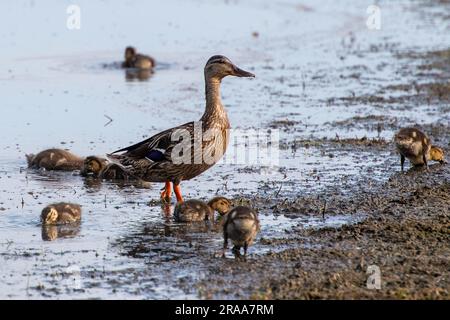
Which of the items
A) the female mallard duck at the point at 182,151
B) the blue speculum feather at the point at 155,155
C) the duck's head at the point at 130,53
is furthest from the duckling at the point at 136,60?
the blue speculum feather at the point at 155,155

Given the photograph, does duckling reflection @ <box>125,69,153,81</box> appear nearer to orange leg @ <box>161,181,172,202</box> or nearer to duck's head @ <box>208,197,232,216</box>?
orange leg @ <box>161,181,172,202</box>

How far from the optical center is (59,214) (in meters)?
8.84

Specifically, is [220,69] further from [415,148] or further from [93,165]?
[415,148]

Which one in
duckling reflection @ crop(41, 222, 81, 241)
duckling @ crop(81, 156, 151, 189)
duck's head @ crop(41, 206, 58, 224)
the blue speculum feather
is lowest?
duckling reflection @ crop(41, 222, 81, 241)

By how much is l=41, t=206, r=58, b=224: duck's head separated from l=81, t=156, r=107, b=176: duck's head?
198 centimetres

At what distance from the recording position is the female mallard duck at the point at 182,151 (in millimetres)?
9633

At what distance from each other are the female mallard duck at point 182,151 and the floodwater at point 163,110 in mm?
300

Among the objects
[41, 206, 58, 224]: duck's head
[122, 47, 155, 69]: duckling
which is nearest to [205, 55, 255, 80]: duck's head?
[41, 206, 58, 224]: duck's head

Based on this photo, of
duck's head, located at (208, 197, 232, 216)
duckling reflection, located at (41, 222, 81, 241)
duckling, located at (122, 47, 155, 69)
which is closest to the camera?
duckling reflection, located at (41, 222, 81, 241)

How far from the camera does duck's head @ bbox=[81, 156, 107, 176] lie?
10.9m

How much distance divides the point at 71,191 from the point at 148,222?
152cm

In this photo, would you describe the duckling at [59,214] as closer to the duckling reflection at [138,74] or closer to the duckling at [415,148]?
the duckling at [415,148]

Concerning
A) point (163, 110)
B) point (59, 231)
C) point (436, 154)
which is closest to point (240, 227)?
point (59, 231)

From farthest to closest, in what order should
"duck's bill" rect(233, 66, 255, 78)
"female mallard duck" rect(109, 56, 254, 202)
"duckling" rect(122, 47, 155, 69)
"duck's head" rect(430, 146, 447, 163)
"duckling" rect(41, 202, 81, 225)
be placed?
"duckling" rect(122, 47, 155, 69), "duck's head" rect(430, 146, 447, 163), "duck's bill" rect(233, 66, 255, 78), "female mallard duck" rect(109, 56, 254, 202), "duckling" rect(41, 202, 81, 225)
